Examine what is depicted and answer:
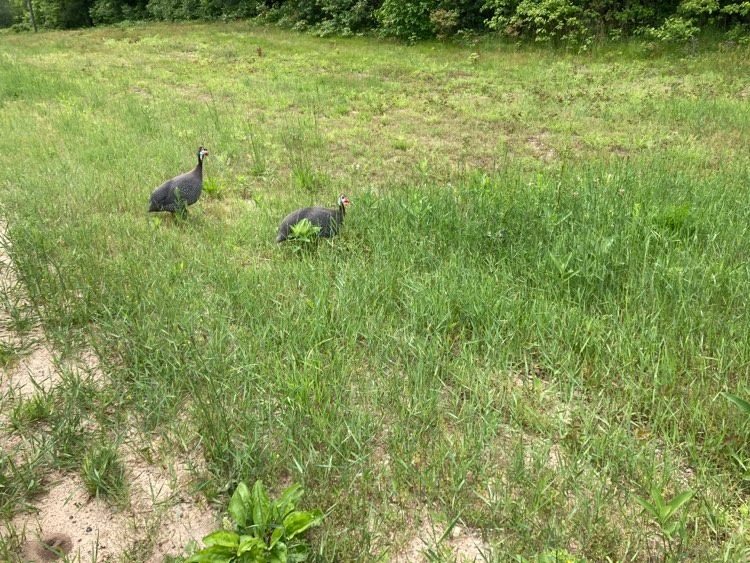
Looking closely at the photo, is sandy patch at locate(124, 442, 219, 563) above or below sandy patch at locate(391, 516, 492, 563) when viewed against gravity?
above

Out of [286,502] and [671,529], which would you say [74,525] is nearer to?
[286,502]

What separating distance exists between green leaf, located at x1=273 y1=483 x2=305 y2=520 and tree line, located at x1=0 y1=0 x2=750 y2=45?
14.1m

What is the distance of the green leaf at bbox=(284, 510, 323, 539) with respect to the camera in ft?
6.99

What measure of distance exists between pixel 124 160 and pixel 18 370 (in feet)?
14.5

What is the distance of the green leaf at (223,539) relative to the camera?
80.4 inches

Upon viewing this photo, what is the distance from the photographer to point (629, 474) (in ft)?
8.00

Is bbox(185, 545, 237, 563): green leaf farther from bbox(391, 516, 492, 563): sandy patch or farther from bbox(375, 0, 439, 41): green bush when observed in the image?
bbox(375, 0, 439, 41): green bush

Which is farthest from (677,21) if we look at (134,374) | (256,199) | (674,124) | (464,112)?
(134,374)

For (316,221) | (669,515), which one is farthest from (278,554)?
(316,221)

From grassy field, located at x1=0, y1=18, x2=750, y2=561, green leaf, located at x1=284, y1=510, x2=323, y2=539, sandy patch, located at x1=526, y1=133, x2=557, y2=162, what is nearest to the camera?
green leaf, located at x1=284, y1=510, x2=323, y2=539

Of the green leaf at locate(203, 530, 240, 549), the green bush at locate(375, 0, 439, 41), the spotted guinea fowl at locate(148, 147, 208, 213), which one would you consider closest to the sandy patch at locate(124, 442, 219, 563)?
the green leaf at locate(203, 530, 240, 549)

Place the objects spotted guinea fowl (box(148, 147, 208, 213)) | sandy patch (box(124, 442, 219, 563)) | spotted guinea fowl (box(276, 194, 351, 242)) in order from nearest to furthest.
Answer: sandy patch (box(124, 442, 219, 563)) → spotted guinea fowl (box(276, 194, 351, 242)) → spotted guinea fowl (box(148, 147, 208, 213))

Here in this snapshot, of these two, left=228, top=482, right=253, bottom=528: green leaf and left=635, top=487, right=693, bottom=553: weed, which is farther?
left=228, top=482, right=253, bottom=528: green leaf

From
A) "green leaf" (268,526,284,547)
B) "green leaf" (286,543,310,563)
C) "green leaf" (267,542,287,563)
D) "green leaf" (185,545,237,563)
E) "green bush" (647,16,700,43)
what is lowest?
"green leaf" (286,543,310,563)
